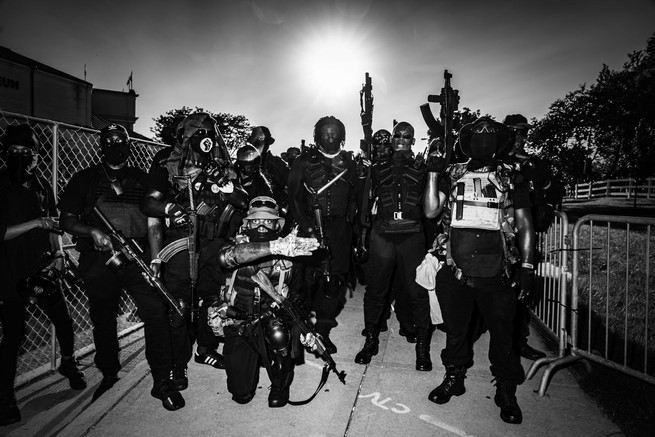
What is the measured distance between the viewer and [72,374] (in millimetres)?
3574

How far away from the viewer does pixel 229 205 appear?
12.1 feet

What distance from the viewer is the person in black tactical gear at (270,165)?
5.34 m

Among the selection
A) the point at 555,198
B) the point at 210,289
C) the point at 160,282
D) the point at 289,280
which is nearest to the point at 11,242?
the point at 160,282

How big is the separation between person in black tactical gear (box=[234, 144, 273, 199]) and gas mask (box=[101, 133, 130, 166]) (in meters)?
1.55

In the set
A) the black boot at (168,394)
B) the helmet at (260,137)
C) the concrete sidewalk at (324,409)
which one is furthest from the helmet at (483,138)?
the black boot at (168,394)

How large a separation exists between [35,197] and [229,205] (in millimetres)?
1657

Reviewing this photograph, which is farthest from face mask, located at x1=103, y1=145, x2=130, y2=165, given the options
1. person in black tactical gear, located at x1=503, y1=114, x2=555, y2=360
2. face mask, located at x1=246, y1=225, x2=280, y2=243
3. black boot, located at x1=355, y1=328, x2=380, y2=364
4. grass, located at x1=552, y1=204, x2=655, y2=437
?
grass, located at x1=552, y1=204, x2=655, y2=437

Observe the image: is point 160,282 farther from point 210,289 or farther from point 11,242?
point 11,242

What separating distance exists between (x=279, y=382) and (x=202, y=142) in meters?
2.21

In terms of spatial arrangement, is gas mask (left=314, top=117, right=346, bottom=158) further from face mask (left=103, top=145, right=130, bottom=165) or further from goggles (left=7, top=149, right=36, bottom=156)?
goggles (left=7, top=149, right=36, bottom=156)

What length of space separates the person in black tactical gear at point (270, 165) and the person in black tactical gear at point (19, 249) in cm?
256

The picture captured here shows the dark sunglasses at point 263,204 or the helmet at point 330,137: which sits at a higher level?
the helmet at point 330,137

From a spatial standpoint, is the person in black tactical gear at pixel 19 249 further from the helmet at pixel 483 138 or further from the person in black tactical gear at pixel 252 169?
the helmet at pixel 483 138

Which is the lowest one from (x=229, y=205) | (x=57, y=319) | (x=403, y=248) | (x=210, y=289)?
(x=57, y=319)
